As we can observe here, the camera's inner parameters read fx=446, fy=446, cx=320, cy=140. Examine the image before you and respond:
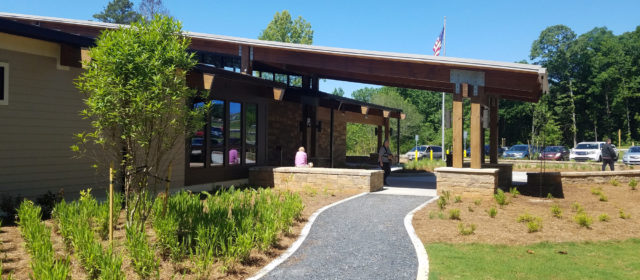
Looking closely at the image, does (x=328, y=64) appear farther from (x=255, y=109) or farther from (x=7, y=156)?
(x=7, y=156)

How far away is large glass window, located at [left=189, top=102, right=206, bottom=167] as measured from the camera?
38.9 feet

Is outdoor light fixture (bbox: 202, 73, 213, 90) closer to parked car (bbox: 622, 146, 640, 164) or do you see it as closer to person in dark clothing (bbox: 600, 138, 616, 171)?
person in dark clothing (bbox: 600, 138, 616, 171)

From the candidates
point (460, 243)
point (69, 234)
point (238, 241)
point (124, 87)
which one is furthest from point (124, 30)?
point (460, 243)

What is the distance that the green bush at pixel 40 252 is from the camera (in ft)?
12.7

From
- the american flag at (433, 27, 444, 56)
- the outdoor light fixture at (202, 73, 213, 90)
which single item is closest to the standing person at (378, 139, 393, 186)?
the outdoor light fixture at (202, 73, 213, 90)

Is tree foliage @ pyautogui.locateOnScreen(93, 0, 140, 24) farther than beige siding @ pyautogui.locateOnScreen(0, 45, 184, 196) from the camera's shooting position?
Yes

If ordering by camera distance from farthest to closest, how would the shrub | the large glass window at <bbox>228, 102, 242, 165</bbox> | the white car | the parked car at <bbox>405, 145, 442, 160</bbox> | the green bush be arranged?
the parked car at <bbox>405, 145, 442, 160</bbox> < the white car < the large glass window at <bbox>228, 102, 242, 165</bbox> < the shrub < the green bush

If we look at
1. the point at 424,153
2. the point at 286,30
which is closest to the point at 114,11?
the point at 286,30

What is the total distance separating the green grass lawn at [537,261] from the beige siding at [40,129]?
20.9ft

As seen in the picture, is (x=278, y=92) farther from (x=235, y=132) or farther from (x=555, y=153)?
(x=555, y=153)

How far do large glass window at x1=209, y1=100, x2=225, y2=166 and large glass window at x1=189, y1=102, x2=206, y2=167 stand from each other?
0.91 feet

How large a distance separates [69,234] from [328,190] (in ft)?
24.6

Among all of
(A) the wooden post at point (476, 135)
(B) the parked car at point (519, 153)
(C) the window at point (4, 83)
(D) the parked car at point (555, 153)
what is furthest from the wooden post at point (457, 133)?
(B) the parked car at point (519, 153)

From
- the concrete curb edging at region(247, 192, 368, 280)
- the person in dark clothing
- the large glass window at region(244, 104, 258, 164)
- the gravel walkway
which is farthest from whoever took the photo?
the person in dark clothing
